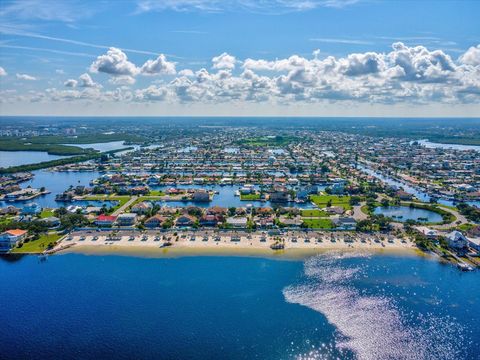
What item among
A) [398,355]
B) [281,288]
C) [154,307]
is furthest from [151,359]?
[398,355]

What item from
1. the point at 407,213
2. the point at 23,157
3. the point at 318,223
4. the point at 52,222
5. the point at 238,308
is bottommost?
the point at 238,308

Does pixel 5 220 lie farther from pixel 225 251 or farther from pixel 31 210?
pixel 225 251

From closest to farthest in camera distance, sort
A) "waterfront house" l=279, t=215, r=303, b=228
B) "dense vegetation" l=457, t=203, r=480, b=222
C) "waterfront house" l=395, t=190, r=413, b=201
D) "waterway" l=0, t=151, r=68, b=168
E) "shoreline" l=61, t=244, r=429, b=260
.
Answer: "shoreline" l=61, t=244, r=429, b=260
"waterfront house" l=279, t=215, r=303, b=228
"dense vegetation" l=457, t=203, r=480, b=222
"waterfront house" l=395, t=190, r=413, b=201
"waterway" l=0, t=151, r=68, b=168

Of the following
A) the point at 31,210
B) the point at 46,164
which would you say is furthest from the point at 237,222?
the point at 46,164

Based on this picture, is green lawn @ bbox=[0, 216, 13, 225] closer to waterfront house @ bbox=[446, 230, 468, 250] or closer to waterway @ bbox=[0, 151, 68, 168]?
waterfront house @ bbox=[446, 230, 468, 250]

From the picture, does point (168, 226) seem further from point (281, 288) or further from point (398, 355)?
point (398, 355)

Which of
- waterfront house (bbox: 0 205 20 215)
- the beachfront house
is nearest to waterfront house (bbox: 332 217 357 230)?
the beachfront house
